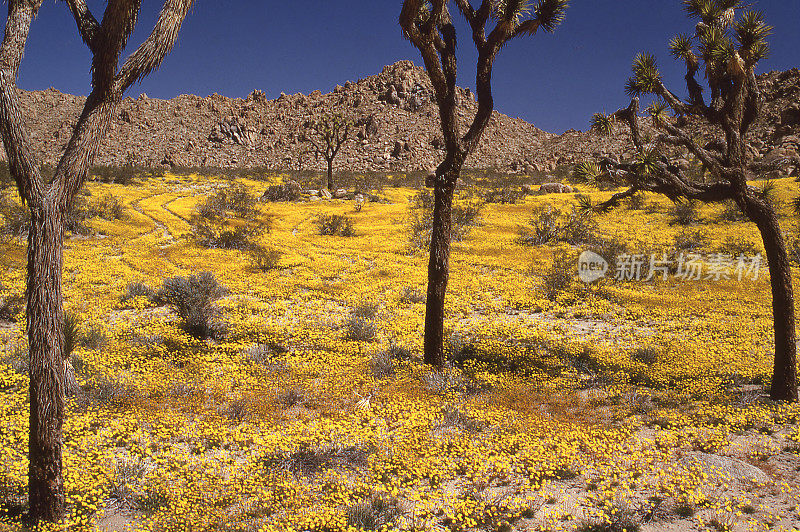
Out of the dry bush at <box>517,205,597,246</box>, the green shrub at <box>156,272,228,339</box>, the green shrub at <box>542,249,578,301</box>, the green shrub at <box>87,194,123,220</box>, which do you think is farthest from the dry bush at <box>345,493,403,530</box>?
the green shrub at <box>87,194,123,220</box>

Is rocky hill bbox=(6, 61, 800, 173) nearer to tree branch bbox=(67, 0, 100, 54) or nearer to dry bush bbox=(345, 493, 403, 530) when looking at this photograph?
dry bush bbox=(345, 493, 403, 530)

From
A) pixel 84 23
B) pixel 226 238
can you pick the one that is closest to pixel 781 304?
pixel 84 23

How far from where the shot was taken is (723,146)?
833 cm

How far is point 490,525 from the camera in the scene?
5211mm

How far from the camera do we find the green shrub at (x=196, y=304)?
10.6 m

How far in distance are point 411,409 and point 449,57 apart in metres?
5.94

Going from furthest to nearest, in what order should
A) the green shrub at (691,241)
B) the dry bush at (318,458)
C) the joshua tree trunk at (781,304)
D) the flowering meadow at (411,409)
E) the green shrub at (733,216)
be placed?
the green shrub at (733,216) → the green shrub at (691,241) → the joshua tree trunk at (781,304) → the dry bush at (318,458) → the flowering meadow at (411,409)

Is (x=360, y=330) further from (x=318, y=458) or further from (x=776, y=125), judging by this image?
(x=776, y=125)

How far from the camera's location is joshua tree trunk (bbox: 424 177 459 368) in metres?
9.04

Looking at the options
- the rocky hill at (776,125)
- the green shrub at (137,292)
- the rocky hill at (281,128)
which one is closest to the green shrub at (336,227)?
the green shrub at (137,292)

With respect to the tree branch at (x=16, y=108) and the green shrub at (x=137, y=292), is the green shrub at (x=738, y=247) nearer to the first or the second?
the green shrub at (x=137, y=292)

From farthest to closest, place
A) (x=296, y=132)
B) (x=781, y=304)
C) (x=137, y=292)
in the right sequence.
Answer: (x=296, y=132) → (x=137, y=292) → (x=781, y=304)

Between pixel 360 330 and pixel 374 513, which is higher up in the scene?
pixel 360 330

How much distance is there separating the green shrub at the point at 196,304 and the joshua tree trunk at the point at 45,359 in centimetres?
585
